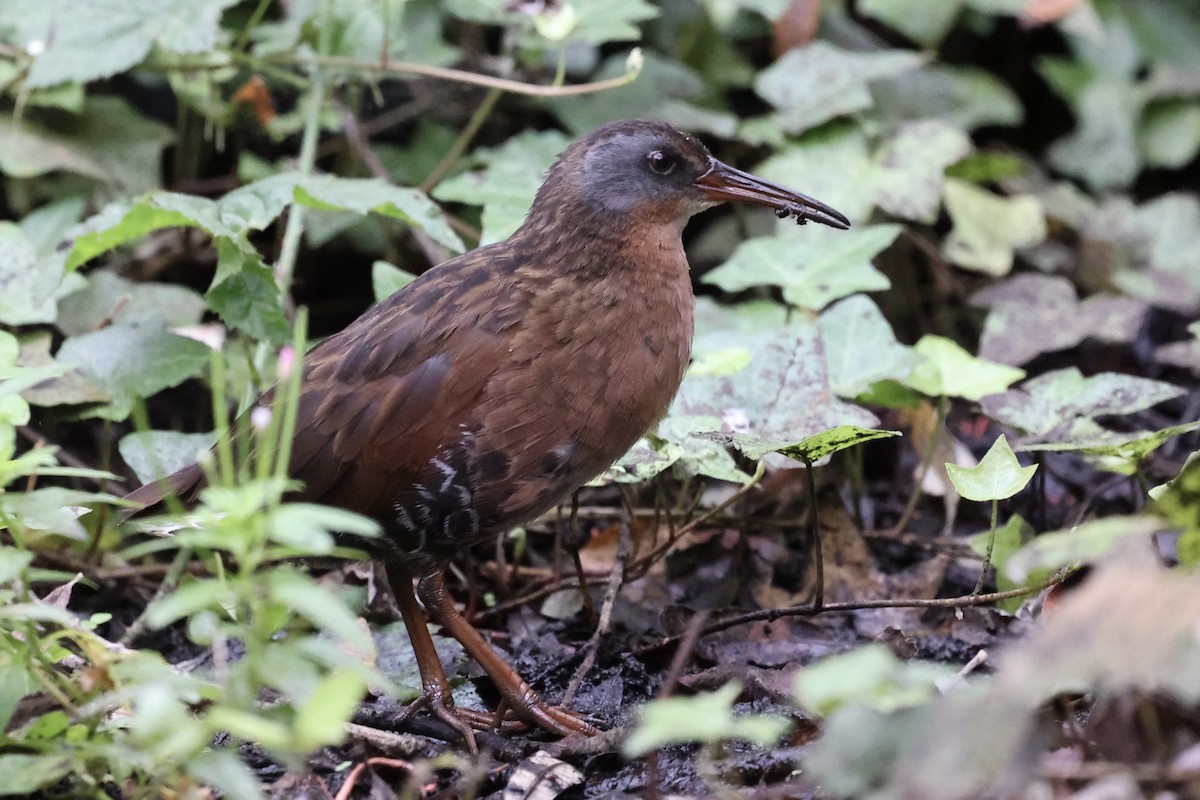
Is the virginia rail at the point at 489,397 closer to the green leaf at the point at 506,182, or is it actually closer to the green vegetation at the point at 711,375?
the green vegetation at the point at 711,375

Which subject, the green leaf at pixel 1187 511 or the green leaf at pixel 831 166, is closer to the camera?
the green leaf at pixel 1187 511

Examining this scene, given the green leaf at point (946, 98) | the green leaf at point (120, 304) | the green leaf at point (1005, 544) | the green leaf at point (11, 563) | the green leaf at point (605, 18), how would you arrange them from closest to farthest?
the green leaf at point (11, 563), the green leaf at point (1005, 544), the green leaf at point (120, 304), the green leaf at point (605, 18), the green leaf at point (946, 98)

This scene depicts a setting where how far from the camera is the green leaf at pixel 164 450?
334 centimetres

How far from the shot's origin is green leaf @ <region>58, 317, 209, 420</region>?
359 centimetres

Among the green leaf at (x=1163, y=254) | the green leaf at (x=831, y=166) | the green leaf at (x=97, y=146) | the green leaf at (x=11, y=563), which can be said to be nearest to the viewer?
the green leaf at (x=11, y=563)

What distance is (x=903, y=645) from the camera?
2.85m

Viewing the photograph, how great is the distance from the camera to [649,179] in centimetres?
319

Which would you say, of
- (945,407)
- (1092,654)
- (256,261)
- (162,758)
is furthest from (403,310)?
(1092,654)

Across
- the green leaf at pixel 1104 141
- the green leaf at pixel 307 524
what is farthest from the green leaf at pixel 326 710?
the green leaf at pixel 1104 141

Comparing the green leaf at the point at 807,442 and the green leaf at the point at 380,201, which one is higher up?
the green leaf at the point at 380,201

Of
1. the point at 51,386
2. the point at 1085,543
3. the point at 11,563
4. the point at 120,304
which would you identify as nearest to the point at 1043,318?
the point at 1085,543

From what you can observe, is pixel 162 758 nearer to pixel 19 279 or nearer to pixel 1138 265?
pixel 19 279

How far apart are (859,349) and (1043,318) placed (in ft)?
3.05

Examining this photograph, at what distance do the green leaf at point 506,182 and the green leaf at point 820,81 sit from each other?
2.78ft
